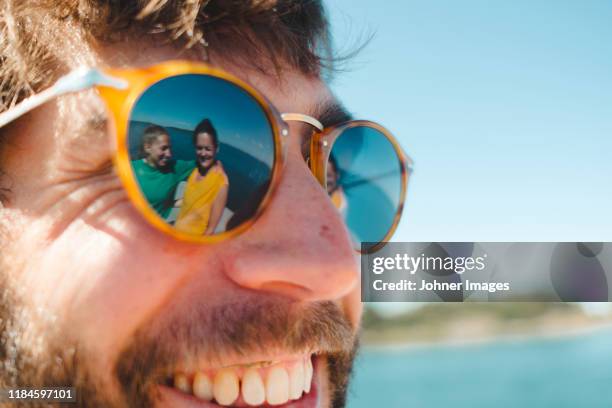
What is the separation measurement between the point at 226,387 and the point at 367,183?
2.70 feet

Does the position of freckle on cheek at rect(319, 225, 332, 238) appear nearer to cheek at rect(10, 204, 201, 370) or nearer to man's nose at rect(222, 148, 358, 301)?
man's nose at rect(222, 148, 358, 301)

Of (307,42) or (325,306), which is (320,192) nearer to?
(325,306)

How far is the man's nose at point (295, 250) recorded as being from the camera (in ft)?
4.01

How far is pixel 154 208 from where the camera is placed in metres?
1.13

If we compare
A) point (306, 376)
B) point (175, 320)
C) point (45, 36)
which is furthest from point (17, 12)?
point (306, 376)

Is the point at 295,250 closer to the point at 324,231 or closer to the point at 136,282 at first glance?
the point at 324,231

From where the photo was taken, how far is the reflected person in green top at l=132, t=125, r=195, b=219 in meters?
1.12

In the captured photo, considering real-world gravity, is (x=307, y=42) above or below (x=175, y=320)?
above

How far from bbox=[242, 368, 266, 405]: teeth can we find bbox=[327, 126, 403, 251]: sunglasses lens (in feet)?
2.01

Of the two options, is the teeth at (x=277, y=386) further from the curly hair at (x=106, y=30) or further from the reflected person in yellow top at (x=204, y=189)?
the curly hair at (x=106, y=30)

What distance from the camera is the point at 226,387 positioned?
1268 millimetres

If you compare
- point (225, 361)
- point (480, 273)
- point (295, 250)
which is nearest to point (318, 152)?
point (295, 250)

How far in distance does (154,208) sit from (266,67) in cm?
48

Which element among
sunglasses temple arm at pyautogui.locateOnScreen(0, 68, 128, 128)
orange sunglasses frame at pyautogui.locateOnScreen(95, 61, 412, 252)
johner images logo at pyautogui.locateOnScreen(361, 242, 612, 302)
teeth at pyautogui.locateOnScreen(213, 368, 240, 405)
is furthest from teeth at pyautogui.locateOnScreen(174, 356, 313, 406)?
johner images logo at pyautogui.locateOnScreen(361, 242, 612, 302)
